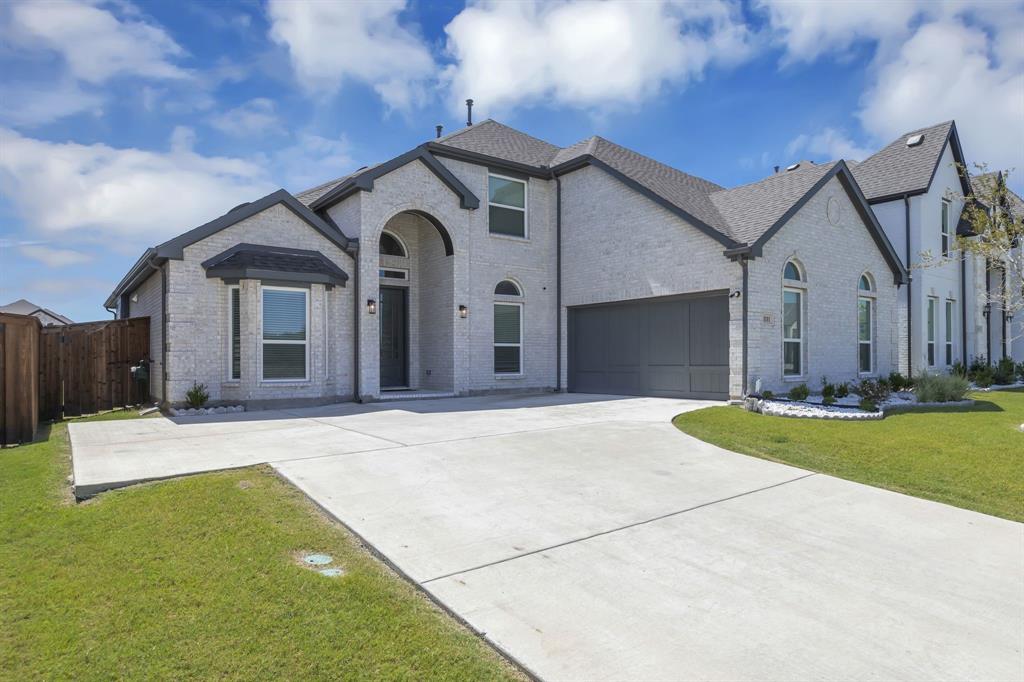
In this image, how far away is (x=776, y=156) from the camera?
26.6 meters

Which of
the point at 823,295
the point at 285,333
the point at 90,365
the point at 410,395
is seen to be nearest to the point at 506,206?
the point at 410,395

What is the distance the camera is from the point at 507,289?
53.2 ft

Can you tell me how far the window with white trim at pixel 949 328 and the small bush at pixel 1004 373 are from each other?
1311 millimetres

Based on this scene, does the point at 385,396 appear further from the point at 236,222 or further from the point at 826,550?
the point at 826,550

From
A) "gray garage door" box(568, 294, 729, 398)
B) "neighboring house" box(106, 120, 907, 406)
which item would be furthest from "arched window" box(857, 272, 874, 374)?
"gray garage door" box(568, 294, 729, 398)

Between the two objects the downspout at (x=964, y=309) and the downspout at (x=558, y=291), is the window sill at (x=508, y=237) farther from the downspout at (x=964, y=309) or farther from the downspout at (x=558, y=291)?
the downspout at (x=964, y=309)

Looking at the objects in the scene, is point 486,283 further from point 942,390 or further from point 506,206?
point 942,390

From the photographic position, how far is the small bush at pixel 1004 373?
1962 centimetres

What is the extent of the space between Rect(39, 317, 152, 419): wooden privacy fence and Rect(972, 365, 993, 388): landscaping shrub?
24.1 m

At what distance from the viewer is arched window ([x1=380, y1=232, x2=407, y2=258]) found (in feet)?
51.5

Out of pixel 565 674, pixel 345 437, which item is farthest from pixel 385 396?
pixel 565 674

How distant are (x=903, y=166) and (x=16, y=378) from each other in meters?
25.1

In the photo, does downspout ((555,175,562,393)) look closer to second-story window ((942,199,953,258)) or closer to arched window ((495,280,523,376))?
arched window ((495,280,523,376))

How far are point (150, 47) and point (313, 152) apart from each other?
3.73 meters
